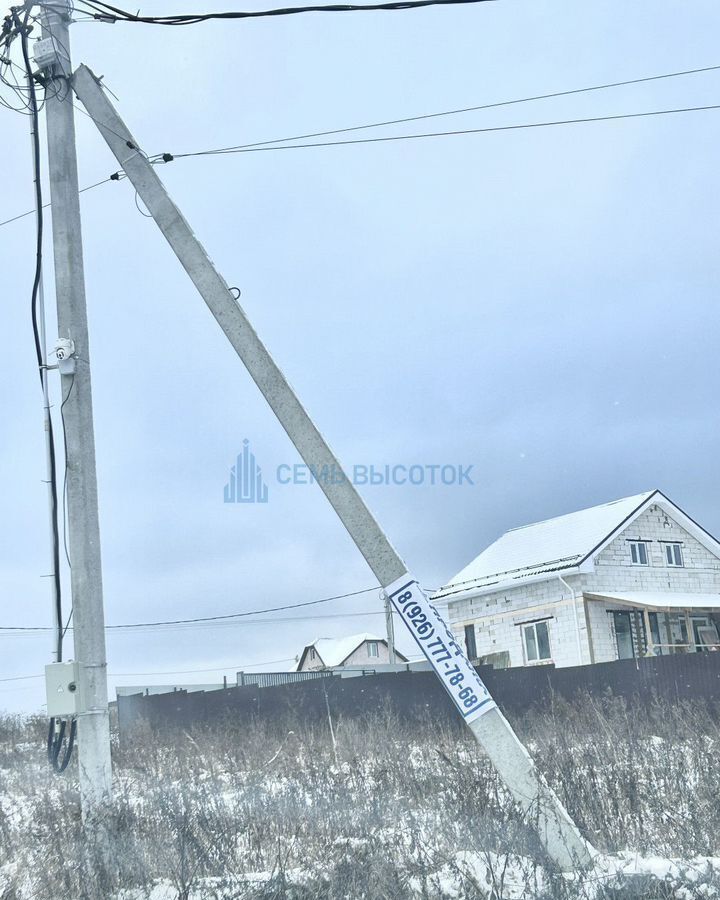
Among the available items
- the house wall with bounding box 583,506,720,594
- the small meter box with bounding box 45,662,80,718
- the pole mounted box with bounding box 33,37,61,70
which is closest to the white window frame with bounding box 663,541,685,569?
the house wall with bounding box 583,506,720,594

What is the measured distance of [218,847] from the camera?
639 cm

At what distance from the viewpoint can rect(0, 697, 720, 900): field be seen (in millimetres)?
5574

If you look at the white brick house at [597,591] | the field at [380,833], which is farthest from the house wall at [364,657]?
the field at [380,833]

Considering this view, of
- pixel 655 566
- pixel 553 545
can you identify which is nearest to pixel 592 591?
pixel 553 545

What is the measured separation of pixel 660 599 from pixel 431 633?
943 inches

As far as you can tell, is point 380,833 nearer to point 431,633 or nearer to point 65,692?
point 431,633

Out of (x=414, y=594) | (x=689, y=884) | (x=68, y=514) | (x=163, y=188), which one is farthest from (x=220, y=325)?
(x=689, y=884)

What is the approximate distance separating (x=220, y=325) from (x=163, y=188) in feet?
3.78

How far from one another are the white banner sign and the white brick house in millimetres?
21846

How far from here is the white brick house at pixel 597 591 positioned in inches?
1100

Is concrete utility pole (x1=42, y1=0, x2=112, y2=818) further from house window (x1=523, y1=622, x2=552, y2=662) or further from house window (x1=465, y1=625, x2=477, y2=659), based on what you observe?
house window (x1=465, y1=625, x2=477, y2=659)

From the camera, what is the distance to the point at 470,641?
31.5m

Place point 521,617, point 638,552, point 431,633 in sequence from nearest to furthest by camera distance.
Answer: point 431,633 → point 521,617 → point 638,552

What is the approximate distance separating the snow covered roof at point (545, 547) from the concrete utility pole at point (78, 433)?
22.3 meters
